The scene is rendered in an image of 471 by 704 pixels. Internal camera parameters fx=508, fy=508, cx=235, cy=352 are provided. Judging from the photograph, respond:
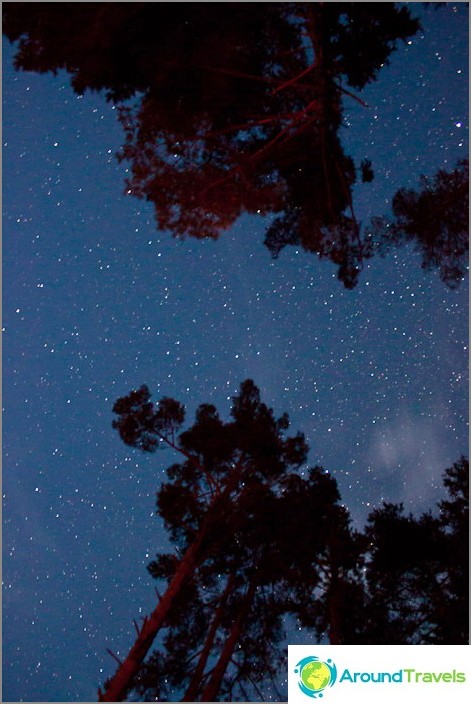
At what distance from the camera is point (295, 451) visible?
992 cm

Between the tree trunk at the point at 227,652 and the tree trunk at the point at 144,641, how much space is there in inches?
82.1

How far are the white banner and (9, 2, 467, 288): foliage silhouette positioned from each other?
14.7 ft

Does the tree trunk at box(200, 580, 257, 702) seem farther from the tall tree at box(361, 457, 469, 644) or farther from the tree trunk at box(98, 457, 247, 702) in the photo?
Answer: the tall tree at box(361, 457, 469, 644)

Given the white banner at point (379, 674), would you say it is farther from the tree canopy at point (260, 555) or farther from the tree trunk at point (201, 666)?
the tree trunk at point (201, 666)

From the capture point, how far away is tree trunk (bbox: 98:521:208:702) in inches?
233

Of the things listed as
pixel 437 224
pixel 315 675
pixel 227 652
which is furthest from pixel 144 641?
pixel 437 224

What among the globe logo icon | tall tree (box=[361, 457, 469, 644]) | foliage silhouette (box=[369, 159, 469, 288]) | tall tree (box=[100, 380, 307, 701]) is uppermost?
foliage silhouette (box=[369, 159, 469, 288])

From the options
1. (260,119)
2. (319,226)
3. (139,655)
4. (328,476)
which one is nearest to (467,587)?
(328,476)

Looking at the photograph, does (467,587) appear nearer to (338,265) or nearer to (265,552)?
(265,552)

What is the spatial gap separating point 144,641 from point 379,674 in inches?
110

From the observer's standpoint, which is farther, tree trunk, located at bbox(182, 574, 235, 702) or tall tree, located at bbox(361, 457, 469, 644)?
tree trunk, located at bbox(182, 574, 235, 702)

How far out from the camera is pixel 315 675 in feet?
17.5

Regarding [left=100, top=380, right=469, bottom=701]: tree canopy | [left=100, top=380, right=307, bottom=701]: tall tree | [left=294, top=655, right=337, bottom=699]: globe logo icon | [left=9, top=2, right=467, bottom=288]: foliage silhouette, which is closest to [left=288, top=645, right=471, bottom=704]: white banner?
[left=294, top=655, right=337, bottom=699]: globe logo icon

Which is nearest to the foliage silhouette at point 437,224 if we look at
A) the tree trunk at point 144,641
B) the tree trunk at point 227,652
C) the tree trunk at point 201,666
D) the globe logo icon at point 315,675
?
the globe logo icon at point 315,675
